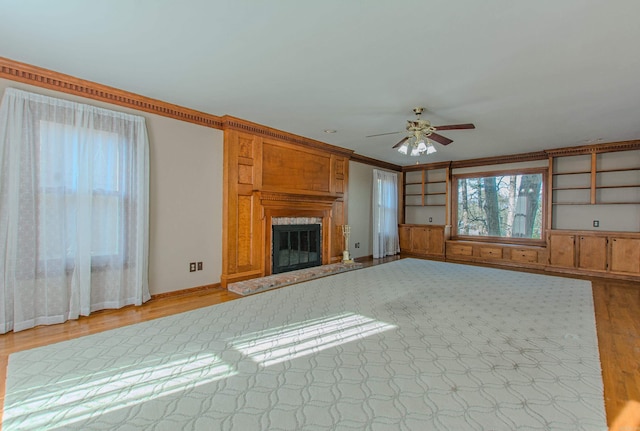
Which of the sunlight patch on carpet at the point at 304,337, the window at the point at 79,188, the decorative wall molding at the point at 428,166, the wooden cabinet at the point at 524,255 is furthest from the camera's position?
the decorative wall molding at the point at 428,166

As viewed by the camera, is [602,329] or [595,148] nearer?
[602,329]

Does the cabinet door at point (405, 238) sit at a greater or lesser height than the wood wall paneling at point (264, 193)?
lesser

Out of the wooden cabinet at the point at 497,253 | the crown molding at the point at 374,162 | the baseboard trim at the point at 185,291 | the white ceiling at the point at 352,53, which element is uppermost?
the white ceiling at the point at 352,53

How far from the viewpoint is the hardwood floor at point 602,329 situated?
2.00m

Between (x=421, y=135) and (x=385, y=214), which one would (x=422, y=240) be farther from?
(x=421, y=135)

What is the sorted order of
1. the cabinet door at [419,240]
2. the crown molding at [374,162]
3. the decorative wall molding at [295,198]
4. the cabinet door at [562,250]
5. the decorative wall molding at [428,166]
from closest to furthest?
the decorative wall molding at [295,198], the cabinet door at [562,250], the crown molding at [374,162], the decorative wall molding at [428,166], the cabinet door at [419,240]

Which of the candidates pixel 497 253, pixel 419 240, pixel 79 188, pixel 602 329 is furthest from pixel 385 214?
pixel 79 188

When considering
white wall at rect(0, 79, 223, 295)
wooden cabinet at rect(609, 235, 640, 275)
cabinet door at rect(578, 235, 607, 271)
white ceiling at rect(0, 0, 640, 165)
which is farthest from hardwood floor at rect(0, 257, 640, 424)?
white ceiling at rect(0, 0, 640, 165)

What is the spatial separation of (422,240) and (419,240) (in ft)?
0.27

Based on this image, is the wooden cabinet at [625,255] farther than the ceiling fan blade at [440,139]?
Yes

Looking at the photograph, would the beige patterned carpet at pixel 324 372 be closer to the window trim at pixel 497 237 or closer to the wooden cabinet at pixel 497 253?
the wooden cabinet at pixel 497 253

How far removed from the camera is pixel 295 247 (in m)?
5.39

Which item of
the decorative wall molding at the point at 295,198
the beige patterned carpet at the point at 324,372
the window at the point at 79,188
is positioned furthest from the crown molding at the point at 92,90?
the beige patterned carpet at the point at 324,372

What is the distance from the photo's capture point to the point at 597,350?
2.47 metres
